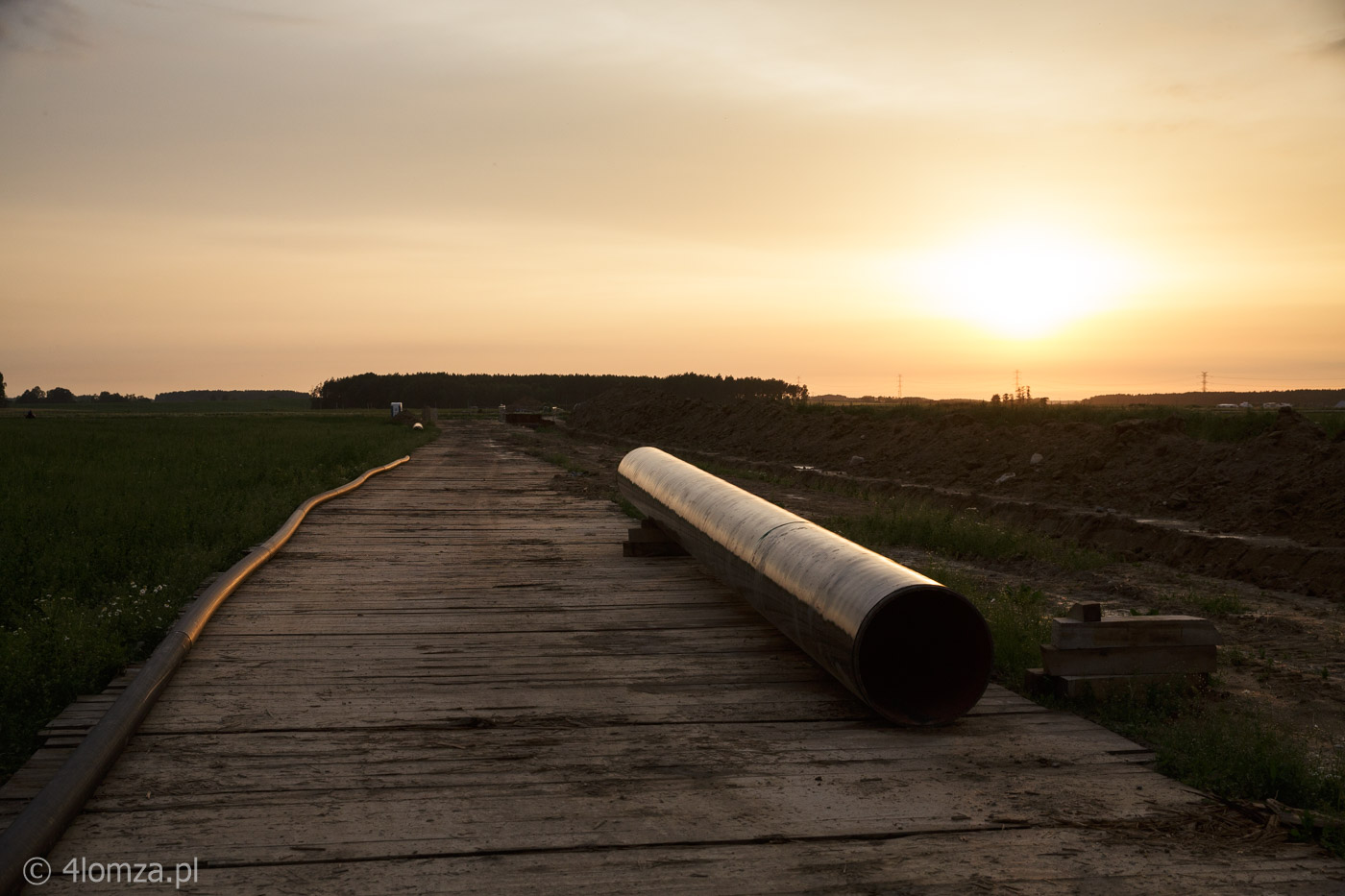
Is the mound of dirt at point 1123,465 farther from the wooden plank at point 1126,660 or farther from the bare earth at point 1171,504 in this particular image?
the wooden plank at point 1126,660

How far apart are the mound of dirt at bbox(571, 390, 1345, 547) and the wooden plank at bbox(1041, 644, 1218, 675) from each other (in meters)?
6.82

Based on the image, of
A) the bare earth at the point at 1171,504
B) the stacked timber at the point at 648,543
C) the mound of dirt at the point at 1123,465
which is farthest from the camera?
the mound of dirt at the point at 1123,465

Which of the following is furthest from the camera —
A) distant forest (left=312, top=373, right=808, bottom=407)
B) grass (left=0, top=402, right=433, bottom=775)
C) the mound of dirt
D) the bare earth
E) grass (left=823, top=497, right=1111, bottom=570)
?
distant forest (left=312, top=373, right=808, bottom=407)

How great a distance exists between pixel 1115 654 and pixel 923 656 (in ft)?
3.27

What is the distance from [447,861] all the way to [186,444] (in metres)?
27.6

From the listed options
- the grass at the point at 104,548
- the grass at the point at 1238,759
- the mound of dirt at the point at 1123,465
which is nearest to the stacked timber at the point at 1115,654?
the grass at the point at 1238,759

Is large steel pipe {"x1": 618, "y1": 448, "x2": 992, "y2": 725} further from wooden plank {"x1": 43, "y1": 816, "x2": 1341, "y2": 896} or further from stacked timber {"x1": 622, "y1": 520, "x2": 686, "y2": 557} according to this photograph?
stacked timber {"x1": 622, "y1": 520, "x2": 686, "y2": 557}

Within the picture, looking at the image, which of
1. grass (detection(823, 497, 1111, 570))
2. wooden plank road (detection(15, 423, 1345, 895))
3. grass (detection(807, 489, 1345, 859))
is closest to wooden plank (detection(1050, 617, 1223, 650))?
grass (detection(807, 489, 1345, 859))

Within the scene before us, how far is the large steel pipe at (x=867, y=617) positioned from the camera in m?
4.17

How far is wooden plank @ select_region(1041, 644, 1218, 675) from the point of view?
4.66 m

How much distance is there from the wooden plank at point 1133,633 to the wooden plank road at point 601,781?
0.45 meters

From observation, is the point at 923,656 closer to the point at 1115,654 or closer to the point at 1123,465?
the point at 1115,654

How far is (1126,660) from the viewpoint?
4746mm

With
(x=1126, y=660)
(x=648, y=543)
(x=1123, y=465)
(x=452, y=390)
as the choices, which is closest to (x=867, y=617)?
(x=1126, y=660)
